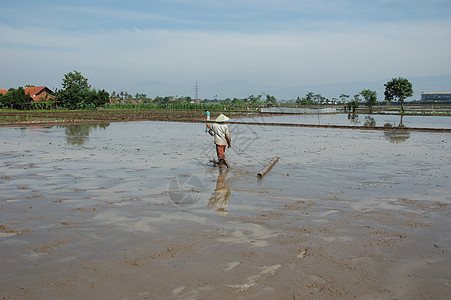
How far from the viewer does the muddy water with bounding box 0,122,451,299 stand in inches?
141

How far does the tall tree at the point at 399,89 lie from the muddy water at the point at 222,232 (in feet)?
152

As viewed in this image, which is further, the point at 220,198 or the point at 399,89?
the point at 399,89

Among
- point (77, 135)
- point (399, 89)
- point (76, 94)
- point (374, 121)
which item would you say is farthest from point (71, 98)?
point (399, 89)

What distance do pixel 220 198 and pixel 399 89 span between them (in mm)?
51637

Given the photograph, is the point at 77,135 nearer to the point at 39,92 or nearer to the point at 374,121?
the point at 374,121

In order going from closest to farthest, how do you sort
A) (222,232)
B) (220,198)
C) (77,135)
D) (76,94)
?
(222,232), (220,198), (77,135), (76,94)

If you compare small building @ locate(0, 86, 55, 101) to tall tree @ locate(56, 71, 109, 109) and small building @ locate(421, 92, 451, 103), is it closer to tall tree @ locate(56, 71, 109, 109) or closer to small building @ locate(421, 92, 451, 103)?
tall tree @ locate(56, 71, 109, 109)

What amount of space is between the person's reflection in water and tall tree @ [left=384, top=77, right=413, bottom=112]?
1940 inches

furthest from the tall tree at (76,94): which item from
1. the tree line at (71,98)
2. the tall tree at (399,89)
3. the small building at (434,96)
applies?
the small building at (434,96)

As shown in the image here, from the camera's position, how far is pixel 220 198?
670cm

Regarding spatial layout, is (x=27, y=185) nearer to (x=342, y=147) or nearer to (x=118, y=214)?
(x=118, y=214)

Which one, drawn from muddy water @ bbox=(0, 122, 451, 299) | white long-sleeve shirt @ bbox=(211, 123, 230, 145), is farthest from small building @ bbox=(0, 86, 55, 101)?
white long-sleeve shirt @ bbox=(211, 123, 230, 145)

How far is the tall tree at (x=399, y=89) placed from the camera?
168 ft

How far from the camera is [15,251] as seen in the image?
13.9ft
